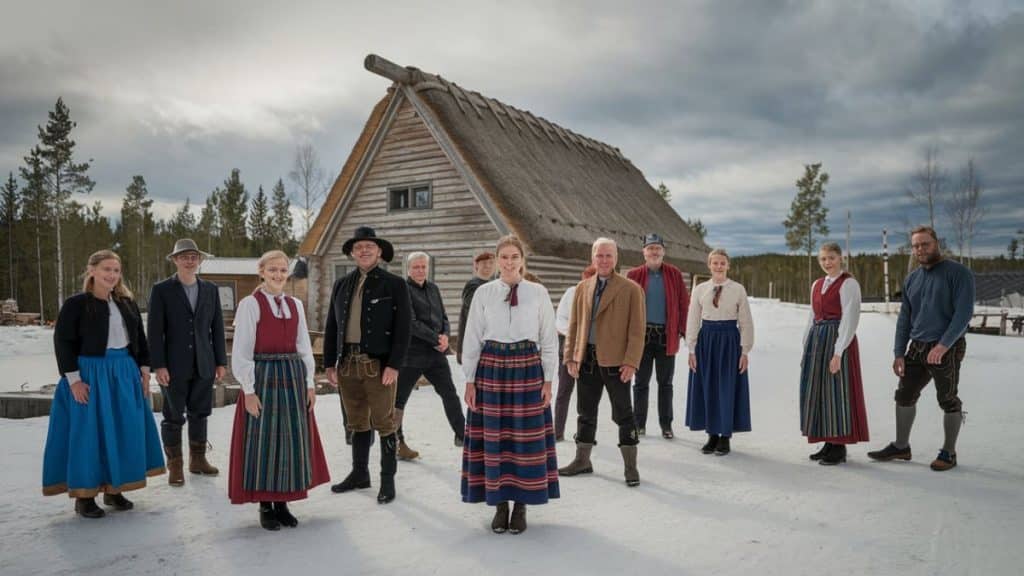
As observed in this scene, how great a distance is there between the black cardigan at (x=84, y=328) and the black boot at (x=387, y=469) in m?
1.97

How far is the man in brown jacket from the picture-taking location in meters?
4.71

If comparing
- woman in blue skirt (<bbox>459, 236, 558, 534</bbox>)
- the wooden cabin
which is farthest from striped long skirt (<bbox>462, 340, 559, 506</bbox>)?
the wooden cabin

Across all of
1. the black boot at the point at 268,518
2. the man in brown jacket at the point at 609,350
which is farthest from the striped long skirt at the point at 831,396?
the black boot at the point at 268,518

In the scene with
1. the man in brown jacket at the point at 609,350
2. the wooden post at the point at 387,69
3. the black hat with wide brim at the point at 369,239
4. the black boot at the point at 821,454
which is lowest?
the black boot at the point at 821,454

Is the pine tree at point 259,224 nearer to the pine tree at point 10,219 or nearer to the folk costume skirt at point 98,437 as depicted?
the pine tree at point 10,219

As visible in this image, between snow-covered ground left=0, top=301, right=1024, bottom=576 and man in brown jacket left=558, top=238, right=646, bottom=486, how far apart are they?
13.6 inches

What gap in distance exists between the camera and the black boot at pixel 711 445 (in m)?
5.76

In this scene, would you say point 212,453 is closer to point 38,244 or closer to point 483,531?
→ point 483,531

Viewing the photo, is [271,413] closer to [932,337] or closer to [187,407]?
[187,407]

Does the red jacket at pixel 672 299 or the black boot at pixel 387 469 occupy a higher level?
the red jacket at pixel 672 299

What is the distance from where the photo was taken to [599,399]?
484cm

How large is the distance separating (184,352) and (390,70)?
10150mm

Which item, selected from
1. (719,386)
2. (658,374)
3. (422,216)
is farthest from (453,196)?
(719,386)

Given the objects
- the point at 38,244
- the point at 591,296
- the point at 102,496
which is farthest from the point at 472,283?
the point at 38,244
